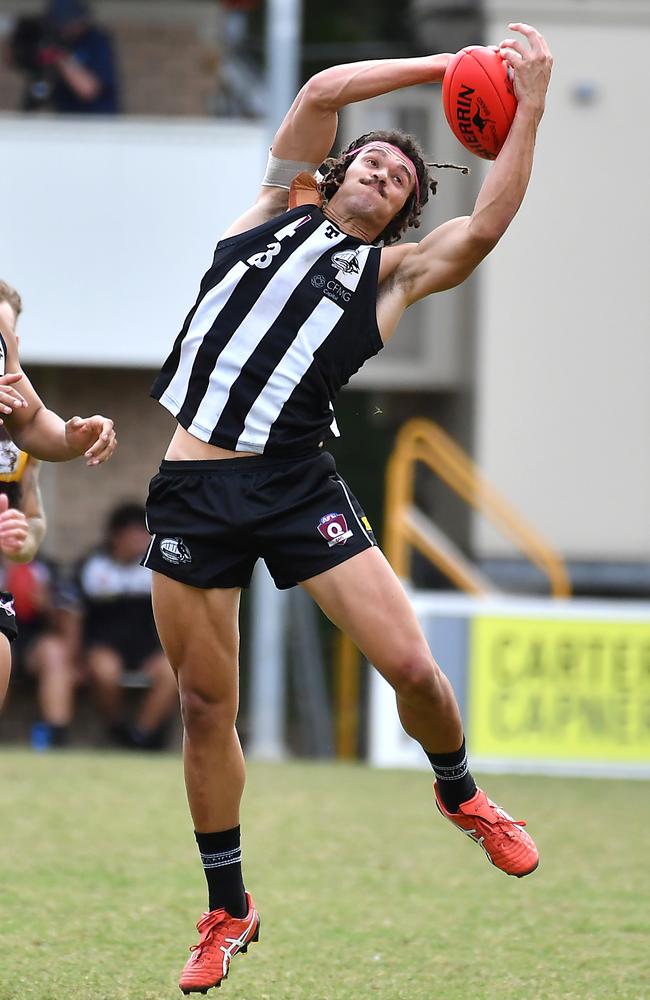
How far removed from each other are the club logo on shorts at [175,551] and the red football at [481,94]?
55.6 inches

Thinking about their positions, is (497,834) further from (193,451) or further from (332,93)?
(332,93)

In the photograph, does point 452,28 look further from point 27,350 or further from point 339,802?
point 339,802

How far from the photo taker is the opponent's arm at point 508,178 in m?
4.43

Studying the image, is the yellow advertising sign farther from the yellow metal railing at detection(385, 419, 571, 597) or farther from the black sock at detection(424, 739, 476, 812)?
the black sock at detection(424, 739, 476, 812)

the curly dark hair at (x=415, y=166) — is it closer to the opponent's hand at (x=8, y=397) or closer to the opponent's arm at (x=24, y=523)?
the opponent's hand at (x=8, y=397)

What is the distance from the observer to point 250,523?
4375mm

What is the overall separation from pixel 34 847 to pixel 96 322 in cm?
582

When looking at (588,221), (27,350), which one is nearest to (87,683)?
(27,350)

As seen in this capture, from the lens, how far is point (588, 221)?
534 inches

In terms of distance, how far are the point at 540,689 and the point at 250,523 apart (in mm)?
6787

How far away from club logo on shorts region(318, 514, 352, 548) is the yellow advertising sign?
6.57m

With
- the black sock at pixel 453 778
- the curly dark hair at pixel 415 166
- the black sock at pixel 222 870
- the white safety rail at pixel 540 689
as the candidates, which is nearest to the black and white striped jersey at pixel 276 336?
the curly dark hair at pixel 415 166

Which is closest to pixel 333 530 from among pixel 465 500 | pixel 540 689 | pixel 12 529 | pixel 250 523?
pixel 250 523

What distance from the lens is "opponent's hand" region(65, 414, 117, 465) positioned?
4520mm
